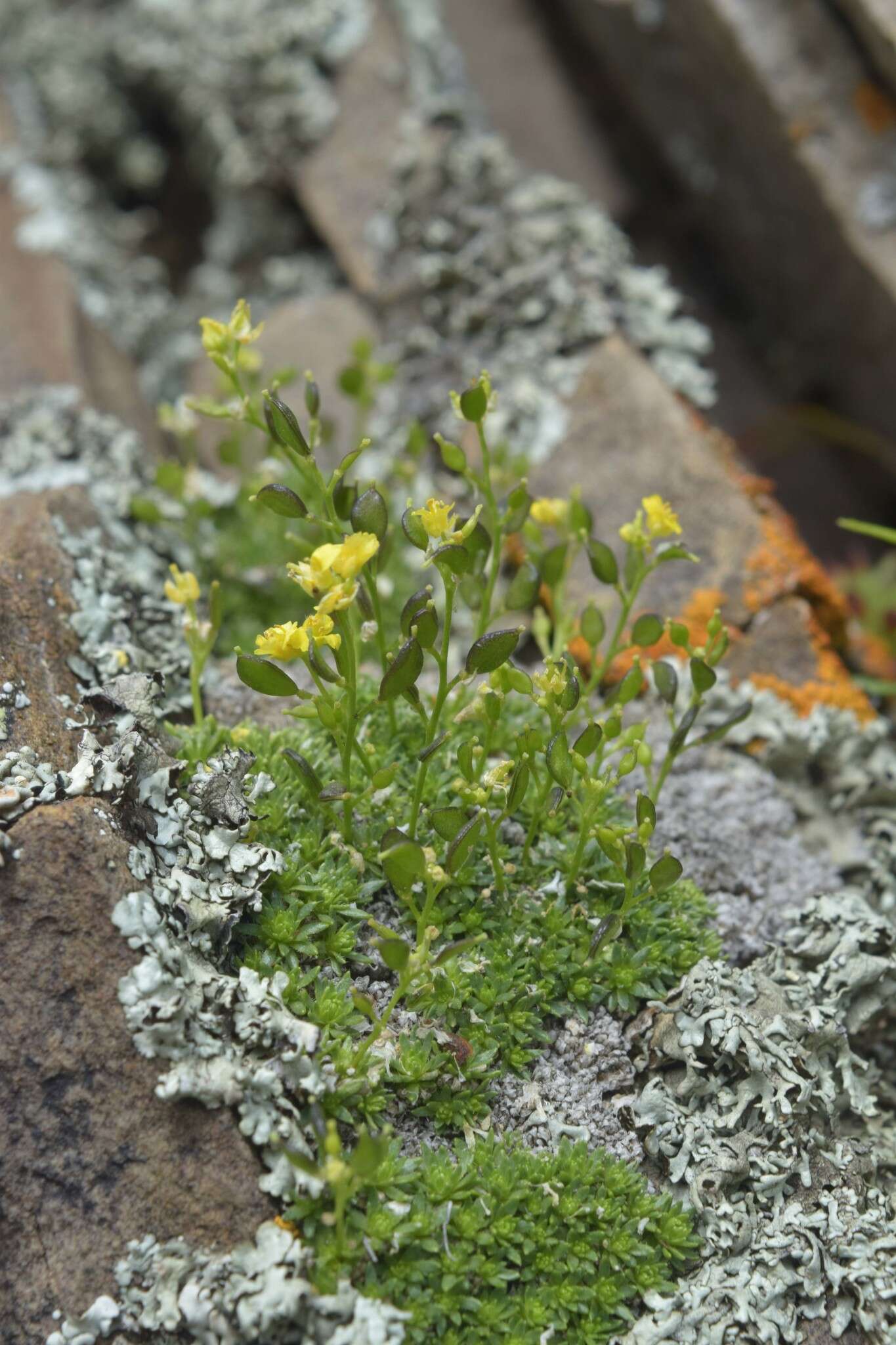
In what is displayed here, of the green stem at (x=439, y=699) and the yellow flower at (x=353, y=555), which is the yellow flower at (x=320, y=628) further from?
the green stem at (x=439, y=699)

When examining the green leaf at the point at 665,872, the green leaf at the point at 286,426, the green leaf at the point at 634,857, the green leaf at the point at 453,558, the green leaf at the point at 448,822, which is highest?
the green leaf at the point at 286,426

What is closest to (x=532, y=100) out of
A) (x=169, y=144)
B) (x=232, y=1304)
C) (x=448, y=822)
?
(x=169, y=144)

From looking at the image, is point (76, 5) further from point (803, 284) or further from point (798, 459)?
point (798, 459)

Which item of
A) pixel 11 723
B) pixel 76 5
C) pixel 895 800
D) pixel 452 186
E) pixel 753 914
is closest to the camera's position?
pixel 11 723

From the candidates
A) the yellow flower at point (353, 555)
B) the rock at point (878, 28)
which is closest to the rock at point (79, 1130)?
the yellow flower at point (353, 555)

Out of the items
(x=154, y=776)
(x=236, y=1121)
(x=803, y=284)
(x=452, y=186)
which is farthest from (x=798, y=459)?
(x=236, y=1121)

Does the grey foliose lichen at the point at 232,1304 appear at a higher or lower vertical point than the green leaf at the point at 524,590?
lower
